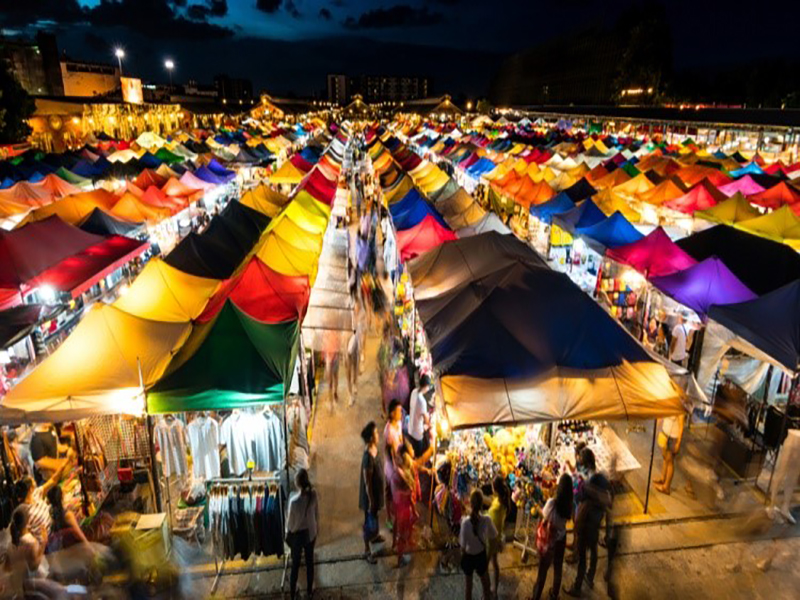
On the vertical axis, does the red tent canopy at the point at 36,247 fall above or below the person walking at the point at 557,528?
above

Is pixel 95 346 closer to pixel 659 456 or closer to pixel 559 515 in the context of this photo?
pixel 559 515

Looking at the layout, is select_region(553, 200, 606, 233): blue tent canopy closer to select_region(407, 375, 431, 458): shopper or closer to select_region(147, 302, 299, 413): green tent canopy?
select_region(407, 375, 431, 458): shopper

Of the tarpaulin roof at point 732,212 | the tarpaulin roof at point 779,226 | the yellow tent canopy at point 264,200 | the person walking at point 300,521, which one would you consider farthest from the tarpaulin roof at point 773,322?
the yellow tent canopy at point 264,200

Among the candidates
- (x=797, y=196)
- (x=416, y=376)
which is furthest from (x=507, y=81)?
(x=416, y=376)

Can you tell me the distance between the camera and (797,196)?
14867mm

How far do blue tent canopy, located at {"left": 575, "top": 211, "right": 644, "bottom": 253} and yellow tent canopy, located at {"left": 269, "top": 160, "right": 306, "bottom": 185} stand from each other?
44.3 feet

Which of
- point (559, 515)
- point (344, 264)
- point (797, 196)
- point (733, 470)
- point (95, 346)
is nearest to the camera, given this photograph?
point (559, 515)

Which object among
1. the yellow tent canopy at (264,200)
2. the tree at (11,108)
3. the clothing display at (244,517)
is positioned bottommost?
the clothing display at (244,517)

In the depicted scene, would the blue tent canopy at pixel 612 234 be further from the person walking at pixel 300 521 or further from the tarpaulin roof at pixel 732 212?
the person walking at pixel 300 521

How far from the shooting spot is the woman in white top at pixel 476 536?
4.84m

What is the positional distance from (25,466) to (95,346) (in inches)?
68.8

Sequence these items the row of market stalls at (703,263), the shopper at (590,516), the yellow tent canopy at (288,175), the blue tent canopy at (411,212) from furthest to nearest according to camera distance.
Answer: the yellow tent canopy at (288,175), the blue tent canopy at (411,212), the row of market stalls at (703,263), the shopper at (590,516)

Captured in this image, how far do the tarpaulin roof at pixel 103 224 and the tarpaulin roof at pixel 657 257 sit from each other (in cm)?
1111

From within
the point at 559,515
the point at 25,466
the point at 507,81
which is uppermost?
the point at 507,81
